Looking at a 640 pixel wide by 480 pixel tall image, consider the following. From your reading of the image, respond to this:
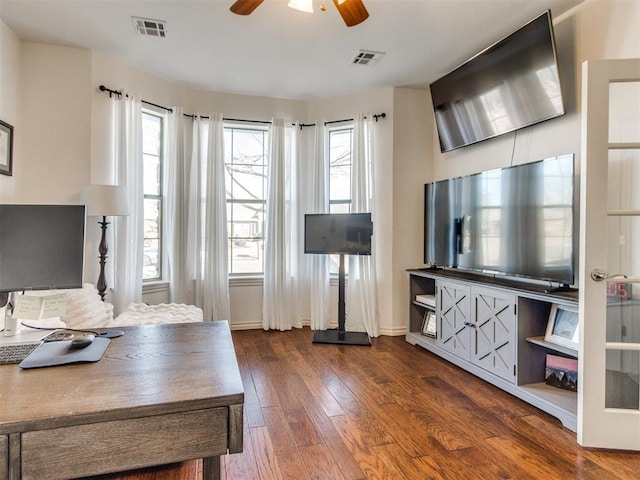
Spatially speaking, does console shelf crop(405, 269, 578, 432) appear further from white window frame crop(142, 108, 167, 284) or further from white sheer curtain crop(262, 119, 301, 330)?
white window frame crop(142, 108, 167, 284)

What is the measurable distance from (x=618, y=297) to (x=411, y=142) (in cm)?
265

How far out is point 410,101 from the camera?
4.13 metres

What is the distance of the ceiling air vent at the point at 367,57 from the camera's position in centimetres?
328

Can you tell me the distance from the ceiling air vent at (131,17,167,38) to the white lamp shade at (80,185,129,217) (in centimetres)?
132

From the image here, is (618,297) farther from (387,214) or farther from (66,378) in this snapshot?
(66,378)

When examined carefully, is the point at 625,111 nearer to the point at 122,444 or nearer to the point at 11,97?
the point at 122,444

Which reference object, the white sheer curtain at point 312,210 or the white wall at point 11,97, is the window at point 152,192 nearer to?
the white wall at point 11,97

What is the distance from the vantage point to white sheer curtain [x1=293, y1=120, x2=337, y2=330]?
13.9 feet

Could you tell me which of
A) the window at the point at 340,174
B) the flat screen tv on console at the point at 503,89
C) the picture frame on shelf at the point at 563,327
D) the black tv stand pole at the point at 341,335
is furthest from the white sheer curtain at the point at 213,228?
the picture frame on shelf at the point at 563,327

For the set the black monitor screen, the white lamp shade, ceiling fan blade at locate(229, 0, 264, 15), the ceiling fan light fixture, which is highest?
ceiling fan blade at locate(229, 0, 264, 15)

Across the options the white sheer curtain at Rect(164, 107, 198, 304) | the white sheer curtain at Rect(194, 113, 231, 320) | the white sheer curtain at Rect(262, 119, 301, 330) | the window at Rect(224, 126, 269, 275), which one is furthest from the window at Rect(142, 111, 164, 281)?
the white sheer curtain at Rect(262, 119, 301, 330)

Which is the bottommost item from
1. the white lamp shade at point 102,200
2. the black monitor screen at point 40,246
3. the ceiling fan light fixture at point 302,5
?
the black monitor screen at point 40,246

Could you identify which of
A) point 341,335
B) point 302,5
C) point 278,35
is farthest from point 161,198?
point 302,5

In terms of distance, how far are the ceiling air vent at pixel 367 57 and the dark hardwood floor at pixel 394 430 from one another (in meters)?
2.84
